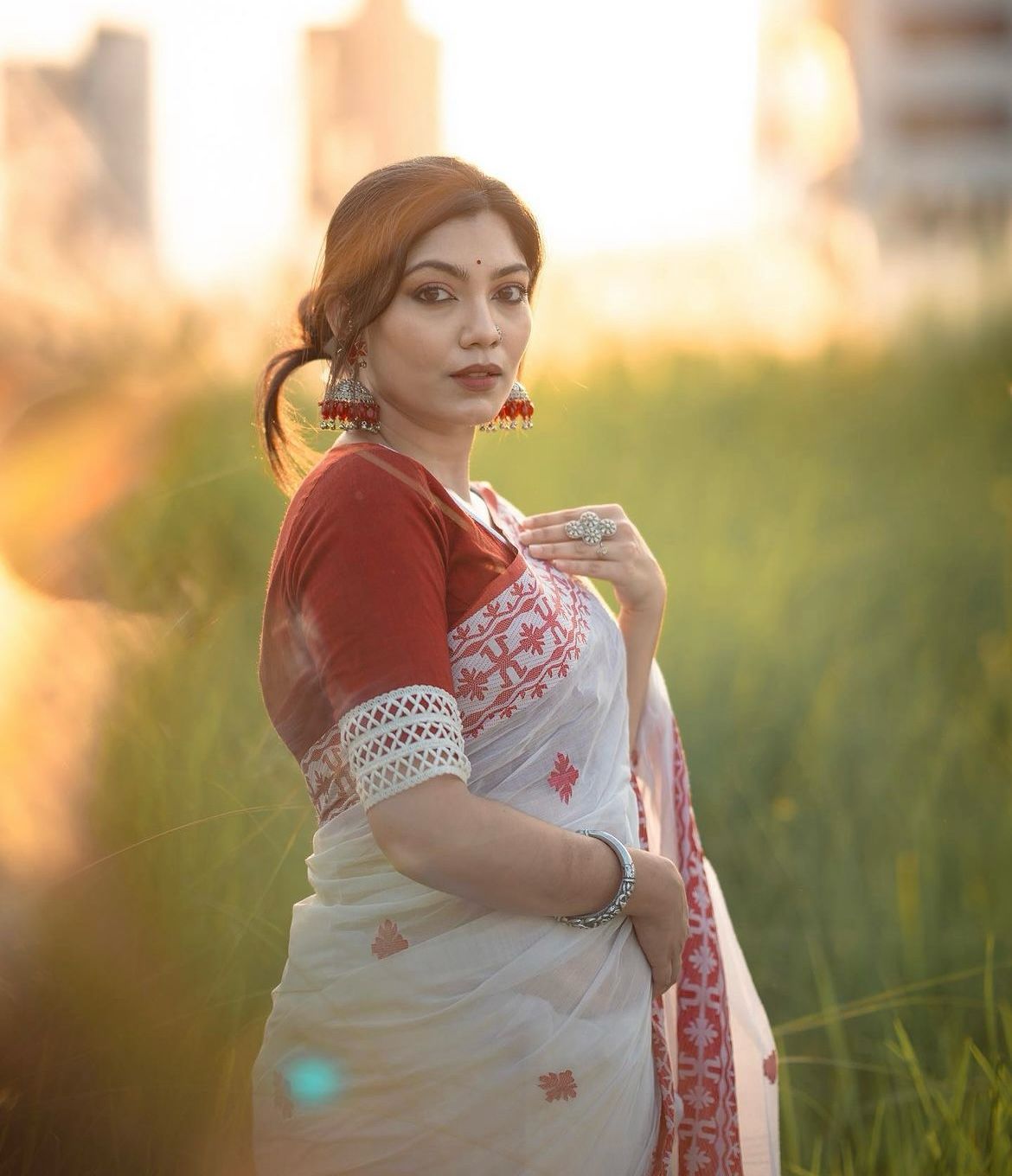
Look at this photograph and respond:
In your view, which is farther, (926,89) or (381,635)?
(926,89)

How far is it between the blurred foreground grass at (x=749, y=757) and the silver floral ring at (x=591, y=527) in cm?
54

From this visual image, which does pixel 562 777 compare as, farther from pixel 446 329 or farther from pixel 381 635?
pixel 446 329

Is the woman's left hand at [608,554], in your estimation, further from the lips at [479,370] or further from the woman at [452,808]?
the lips at [479,370]

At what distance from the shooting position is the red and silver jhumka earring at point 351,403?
1.27 metres

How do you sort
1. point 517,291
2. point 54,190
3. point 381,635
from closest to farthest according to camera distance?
point 381,635 < point 517,291 < point 54,190

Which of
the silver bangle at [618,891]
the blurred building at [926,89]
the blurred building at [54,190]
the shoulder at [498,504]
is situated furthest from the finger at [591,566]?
the blurred building at [926,89]

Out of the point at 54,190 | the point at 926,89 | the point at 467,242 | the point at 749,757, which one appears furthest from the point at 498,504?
the point at 926,89

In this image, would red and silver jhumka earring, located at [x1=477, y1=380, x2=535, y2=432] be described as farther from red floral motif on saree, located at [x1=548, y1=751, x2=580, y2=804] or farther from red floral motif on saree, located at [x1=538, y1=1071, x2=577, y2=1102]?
red floral motif on saree, located at [x1=538, y1=1071, x2=577, y2=1102]

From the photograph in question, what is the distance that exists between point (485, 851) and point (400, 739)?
0.45 ft

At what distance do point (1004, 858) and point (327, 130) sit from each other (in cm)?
280

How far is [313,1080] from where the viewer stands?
4.25ft

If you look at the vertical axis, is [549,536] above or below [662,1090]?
above

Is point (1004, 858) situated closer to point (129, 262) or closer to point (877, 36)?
point (129, 262)

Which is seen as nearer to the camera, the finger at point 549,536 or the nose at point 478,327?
the nose at point 478,327
